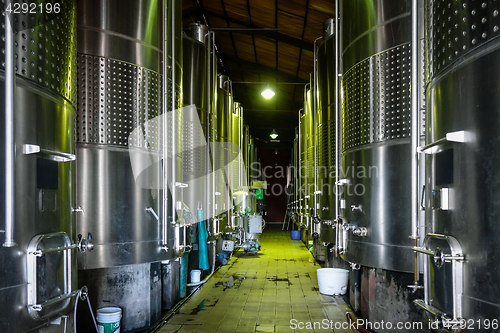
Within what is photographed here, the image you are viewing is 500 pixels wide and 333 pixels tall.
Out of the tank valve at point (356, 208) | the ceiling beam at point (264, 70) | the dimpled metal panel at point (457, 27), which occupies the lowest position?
the tank valve at point (356, 208)

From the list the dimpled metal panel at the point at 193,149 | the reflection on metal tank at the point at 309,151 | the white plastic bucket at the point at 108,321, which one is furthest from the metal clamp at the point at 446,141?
the reflection on metal tank at the point at 309,151

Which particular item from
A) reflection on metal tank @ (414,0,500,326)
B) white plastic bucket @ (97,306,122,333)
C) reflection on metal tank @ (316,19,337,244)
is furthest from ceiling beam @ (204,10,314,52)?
reflection on metal tank @ (414,0,500,326)

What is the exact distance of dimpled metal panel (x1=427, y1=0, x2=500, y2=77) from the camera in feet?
6.86

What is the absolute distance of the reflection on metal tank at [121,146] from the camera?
4617 millimetres

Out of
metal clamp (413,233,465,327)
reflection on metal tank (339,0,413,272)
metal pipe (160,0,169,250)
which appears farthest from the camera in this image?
metal pipe (160,0,169,250)

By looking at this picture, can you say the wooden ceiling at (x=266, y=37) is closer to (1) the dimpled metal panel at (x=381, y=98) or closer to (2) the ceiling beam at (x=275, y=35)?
(2) the ceiling beam at (x=275, y=35)

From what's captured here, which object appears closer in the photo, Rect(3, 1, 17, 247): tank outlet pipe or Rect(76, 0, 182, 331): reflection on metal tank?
Rect(3, 1, 17, 247): tank outlet pipe

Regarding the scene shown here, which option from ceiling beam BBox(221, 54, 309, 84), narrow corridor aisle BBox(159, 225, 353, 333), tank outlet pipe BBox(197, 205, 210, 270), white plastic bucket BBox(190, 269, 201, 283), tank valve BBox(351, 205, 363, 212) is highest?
ceiling beam BBox(221, 54, 309, 84)

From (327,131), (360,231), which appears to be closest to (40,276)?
(360,231)

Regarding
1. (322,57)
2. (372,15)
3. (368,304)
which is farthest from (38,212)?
(322,57)

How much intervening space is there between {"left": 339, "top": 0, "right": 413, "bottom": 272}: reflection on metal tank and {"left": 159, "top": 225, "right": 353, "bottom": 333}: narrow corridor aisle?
4.52 ft

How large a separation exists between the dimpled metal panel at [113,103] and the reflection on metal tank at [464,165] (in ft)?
10.4

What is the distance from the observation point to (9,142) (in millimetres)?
2342

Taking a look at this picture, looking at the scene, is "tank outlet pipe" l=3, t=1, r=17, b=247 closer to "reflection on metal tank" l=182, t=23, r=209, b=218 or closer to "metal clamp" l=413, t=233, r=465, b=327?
"metal clamp" l=413, t=233, r=465, b=327
